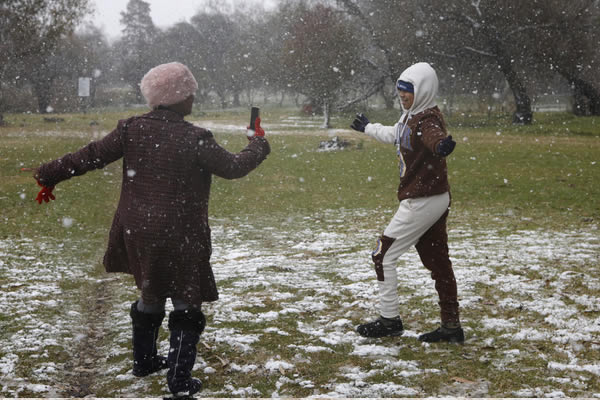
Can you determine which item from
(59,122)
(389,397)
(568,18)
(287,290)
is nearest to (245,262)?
(287,290)

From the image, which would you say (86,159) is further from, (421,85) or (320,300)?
(320,300)

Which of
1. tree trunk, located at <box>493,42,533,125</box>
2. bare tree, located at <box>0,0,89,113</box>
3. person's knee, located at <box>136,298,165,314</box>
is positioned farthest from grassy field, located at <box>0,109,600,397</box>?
tree trunk, located at <box>493,42,533,125</box>

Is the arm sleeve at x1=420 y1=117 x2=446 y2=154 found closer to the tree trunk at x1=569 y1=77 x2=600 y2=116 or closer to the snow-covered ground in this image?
the snow-covered ground

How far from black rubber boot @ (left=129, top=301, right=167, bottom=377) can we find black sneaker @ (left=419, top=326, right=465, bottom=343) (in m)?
1.96

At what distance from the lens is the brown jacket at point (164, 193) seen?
330cm

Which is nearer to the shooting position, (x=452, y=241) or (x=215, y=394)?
(x=215, y=394)

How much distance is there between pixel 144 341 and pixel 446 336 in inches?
85.0

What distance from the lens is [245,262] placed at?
23.2ft

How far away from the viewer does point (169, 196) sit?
3312 mm

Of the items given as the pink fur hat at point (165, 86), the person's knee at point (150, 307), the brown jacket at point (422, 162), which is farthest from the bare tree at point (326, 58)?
the person's knee at point (150, 307)

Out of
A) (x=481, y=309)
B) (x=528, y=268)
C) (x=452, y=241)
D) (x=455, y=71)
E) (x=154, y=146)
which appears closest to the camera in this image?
(x=154, y=146)

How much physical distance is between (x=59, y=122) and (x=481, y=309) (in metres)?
39.3

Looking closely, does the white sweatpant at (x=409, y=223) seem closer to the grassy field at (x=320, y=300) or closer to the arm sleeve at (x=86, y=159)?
the grassy field at (x=320, y=300)

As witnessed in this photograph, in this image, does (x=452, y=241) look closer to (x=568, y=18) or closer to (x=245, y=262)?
(x=245, y=262)
